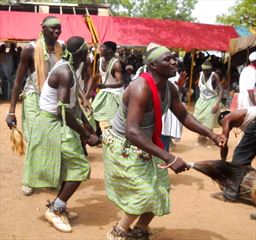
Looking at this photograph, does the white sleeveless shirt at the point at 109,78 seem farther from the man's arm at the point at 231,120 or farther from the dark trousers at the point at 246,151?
the man's arm at the point at 231,120

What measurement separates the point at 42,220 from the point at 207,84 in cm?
469

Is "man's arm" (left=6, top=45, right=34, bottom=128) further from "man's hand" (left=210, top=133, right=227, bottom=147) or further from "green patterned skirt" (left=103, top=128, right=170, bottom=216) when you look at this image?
"man's hand" (left=210, top=133, right=227, bottom=147)

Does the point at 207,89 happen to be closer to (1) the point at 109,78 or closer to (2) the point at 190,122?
(1) the point at 109,78

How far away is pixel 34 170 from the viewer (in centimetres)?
393

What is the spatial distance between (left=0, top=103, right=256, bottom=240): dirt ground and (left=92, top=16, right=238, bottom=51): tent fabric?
7.28 m

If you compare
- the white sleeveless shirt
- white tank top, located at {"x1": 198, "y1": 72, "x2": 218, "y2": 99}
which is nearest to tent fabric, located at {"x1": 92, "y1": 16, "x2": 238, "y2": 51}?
white tank top, located at {"x1": 198, "y1": 72, "x2": 218, "y2": 99}

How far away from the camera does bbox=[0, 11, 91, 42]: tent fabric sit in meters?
12.4

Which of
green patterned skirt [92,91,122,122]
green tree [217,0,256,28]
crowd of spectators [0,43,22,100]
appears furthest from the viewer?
green tree [217,0,256,28]

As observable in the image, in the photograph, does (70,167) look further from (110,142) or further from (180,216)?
(180,216)

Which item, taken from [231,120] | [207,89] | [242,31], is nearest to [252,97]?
[207,89]

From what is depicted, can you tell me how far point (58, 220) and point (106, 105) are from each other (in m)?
2.92

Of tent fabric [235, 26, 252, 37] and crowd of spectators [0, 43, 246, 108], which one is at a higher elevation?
tent fabric [235, 26, 252, 37]

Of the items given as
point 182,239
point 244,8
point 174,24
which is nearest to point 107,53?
point 182,239

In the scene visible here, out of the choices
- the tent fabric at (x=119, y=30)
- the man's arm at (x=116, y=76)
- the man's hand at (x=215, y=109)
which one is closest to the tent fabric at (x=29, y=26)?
the tent fabric at (x=119, y=30)
